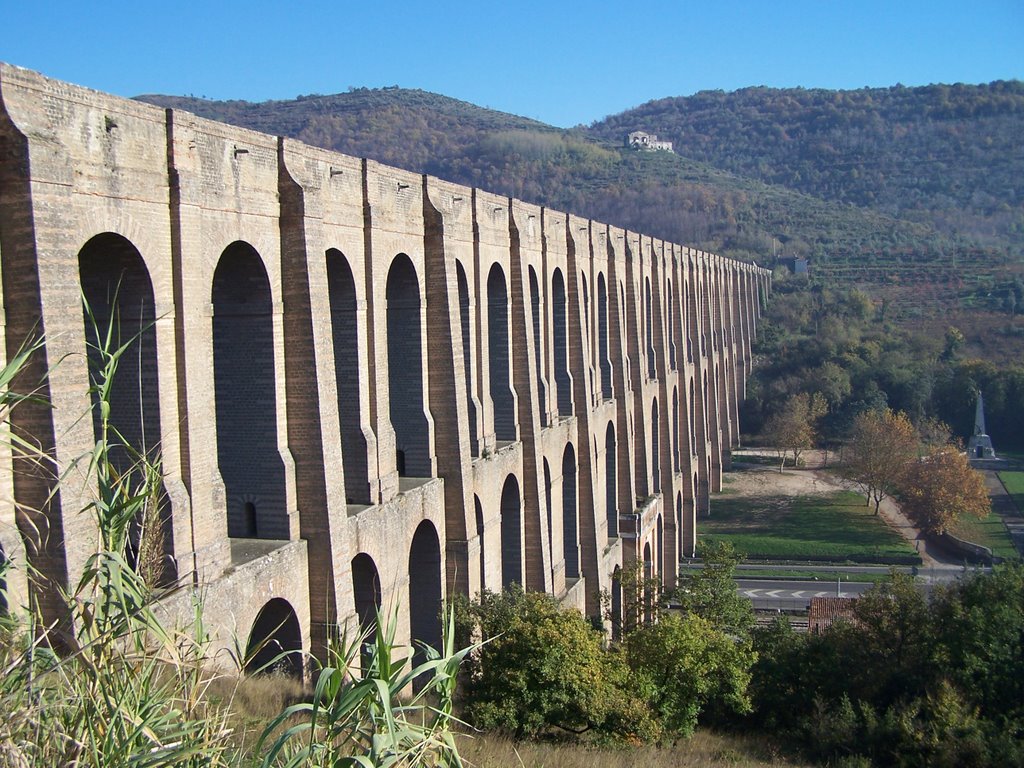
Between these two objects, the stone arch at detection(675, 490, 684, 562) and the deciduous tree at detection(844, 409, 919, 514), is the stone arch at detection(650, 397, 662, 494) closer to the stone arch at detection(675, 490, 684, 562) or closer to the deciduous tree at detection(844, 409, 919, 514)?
the stone arch at detection(675, 490, 684, 562)

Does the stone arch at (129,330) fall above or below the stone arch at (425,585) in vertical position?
above

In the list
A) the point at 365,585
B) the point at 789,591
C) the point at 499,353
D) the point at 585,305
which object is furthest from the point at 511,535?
the point at 789,591

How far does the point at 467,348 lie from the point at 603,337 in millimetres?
11250

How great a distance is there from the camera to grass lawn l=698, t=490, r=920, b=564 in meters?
36.5

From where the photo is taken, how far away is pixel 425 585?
1689 cm

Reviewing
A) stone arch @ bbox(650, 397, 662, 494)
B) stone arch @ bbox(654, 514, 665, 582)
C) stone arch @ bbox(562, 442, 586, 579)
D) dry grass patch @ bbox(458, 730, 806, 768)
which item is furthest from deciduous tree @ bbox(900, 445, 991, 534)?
dry grass patch @ bbox(458, 730, 806, 768)

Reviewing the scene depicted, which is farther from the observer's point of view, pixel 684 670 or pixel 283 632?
pixel 684 670

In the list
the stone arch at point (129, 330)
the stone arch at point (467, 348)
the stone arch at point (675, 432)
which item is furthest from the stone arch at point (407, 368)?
the stone arch at point (675, 432)

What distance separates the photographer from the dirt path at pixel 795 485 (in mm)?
40188

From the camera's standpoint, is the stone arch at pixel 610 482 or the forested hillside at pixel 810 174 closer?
the stone arch at pixel 610 482

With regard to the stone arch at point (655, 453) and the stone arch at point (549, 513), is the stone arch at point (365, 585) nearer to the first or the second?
the stone arch at point (549, 513)

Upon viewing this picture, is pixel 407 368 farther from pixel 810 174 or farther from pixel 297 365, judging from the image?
pixel 810 174

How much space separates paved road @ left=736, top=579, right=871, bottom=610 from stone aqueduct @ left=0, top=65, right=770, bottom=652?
7820 mm

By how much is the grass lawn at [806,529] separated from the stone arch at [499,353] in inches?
600
